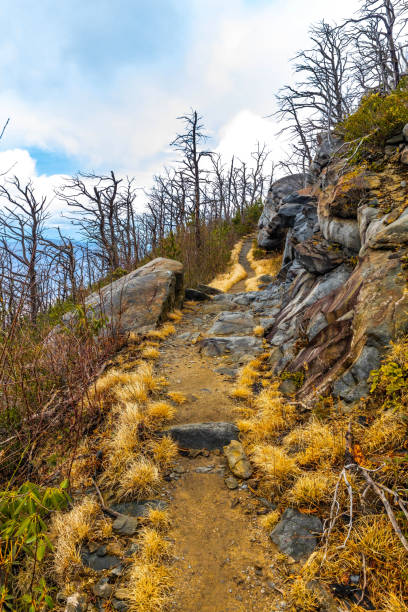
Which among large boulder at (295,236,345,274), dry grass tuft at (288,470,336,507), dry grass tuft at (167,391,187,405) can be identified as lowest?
dry grass tuft at (288,470,336,507)

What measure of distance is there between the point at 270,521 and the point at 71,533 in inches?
62.5

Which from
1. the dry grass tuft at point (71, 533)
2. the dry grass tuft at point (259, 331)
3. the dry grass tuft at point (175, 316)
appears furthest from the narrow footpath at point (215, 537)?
the dry grass tuft at point (175, 316)

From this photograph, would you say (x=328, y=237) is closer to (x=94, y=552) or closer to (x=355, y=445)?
(x=355, y=445)

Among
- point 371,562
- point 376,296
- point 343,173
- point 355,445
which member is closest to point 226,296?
point 343,173

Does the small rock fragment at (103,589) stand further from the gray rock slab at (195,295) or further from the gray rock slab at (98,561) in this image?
the gray rock slab at (195,295)

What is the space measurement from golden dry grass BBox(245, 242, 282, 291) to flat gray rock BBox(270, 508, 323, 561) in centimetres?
1076

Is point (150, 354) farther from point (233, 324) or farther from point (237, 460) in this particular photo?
point (237, 460)

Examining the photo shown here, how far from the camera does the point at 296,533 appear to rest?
222cm

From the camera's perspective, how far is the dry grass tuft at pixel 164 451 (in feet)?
10.3

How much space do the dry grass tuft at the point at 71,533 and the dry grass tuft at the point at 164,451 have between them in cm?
73

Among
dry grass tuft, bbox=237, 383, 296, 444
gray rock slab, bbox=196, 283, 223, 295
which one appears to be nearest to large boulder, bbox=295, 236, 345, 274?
dry grass tuft, bbox=237, 383, 296, 444

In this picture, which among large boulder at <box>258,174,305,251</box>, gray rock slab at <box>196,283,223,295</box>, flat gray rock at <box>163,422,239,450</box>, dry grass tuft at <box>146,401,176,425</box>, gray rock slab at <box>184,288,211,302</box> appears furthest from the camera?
large boulder at <box>258,174,305,251</box>

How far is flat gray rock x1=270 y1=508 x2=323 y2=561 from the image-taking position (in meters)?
2.11

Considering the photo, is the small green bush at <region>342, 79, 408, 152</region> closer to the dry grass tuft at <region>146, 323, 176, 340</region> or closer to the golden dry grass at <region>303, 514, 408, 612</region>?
the golden dry grass at <region>303, 514, 408, 612</region>
